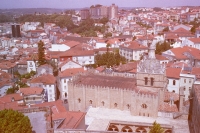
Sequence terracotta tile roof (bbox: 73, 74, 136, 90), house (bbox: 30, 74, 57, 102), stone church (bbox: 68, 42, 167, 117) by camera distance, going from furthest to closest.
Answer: house (bbox: 30, 74, 57, 102) < terracotta tile roof (bbox: 73, 74, 136, 90) < stone church (bbox: 68, 42, 167, 117)

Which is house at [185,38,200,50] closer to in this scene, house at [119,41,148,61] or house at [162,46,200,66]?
house at [162,46,200,66]

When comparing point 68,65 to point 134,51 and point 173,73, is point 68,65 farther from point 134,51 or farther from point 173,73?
point 173,73

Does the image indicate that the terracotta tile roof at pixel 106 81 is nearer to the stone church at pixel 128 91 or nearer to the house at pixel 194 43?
the stone church at pixel 128 91

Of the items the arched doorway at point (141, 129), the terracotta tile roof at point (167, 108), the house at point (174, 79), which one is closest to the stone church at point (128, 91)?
the terracotta tile roof at point (167, 108)

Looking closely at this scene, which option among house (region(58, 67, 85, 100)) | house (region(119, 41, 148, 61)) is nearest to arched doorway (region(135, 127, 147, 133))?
house (region(58, 67, 85, 100))

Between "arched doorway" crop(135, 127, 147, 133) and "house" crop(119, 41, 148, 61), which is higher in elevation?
"house" crop(119, 41, 148, 61)

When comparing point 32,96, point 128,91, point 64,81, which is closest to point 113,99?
point 128,91

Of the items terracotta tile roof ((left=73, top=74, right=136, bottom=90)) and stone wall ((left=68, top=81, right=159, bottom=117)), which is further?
terracotta tile roof ((left=73, top=74, right=136, bottom=90))
